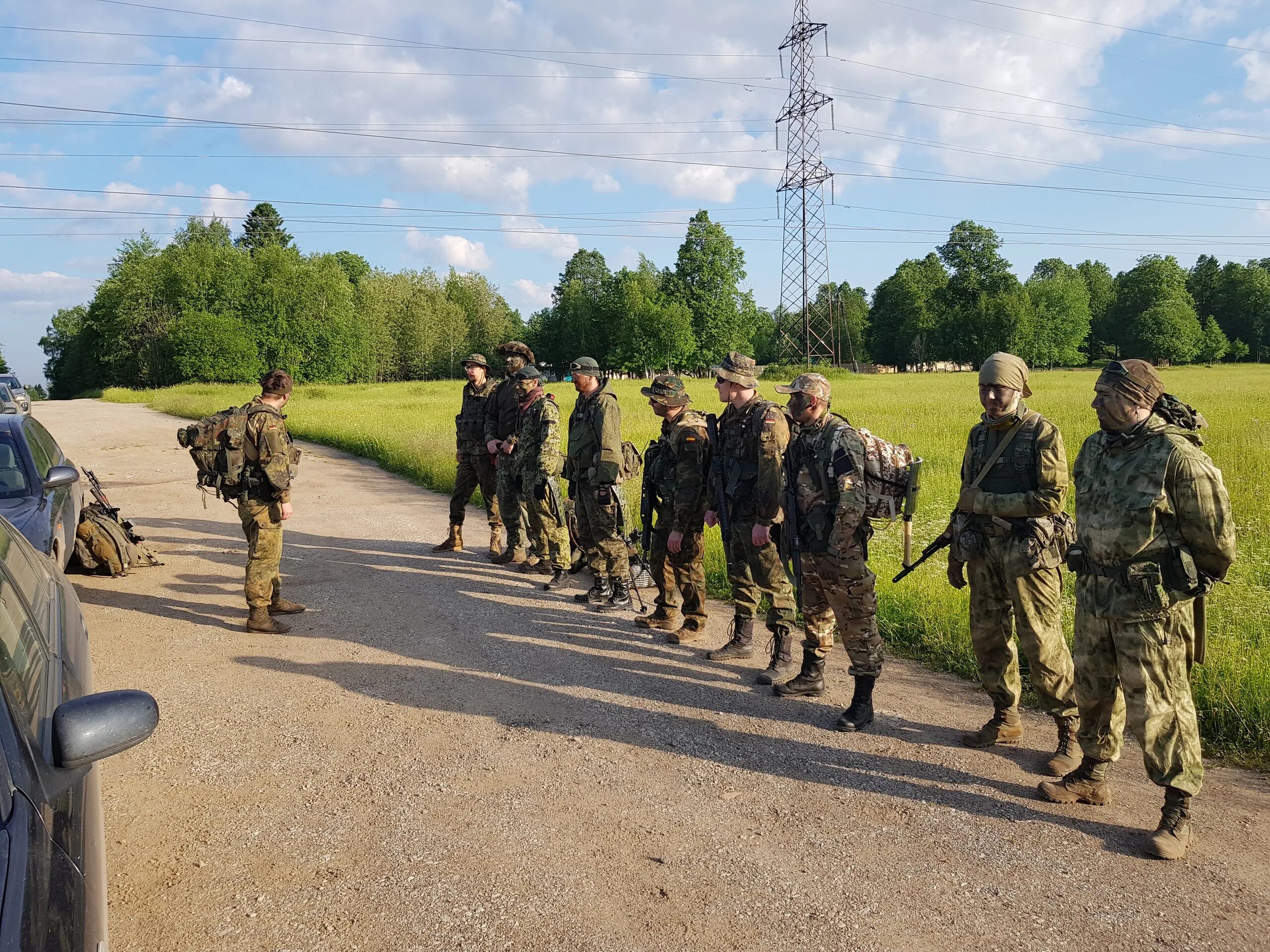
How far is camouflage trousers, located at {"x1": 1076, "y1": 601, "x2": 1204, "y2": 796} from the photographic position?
3533 mm

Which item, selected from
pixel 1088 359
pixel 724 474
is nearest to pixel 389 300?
pixel 1088 359

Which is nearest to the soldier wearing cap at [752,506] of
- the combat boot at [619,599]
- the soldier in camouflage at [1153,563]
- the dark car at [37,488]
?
the combat boot at [619,599]

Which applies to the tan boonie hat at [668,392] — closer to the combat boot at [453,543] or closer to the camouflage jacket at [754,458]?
the camouflage jacket at [754,458]

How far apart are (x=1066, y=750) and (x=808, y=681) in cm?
152

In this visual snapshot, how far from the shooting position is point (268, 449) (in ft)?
21.2

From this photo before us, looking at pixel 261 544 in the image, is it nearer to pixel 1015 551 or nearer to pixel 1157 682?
pixel 1015 551

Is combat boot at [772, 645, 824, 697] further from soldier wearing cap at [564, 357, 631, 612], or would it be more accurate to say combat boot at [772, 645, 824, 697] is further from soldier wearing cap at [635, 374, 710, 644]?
soldier wearing cap at [564, 357, 631, 612]

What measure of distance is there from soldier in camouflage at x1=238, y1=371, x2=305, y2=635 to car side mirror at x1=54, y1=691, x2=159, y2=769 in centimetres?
449

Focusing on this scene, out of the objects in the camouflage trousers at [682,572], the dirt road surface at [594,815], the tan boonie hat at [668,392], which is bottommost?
the dirt road surface at [594,815]

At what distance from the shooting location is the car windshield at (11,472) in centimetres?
616

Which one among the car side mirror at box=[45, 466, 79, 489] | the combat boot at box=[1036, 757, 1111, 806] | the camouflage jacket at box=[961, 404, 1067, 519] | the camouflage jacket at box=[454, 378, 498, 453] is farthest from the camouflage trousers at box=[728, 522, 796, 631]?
the car side mirror at box=[45, 466, 79, 489]

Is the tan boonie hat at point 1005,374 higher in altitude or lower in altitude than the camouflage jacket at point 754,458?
higher

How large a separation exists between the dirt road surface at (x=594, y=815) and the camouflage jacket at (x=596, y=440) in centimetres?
146

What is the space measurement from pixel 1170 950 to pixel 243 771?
4187 mm
